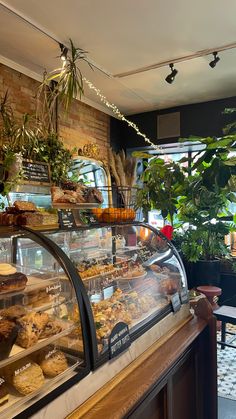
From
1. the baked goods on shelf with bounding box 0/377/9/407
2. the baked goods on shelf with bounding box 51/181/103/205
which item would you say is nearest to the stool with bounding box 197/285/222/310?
the baked goods on shelf with bounding box 51/181/103/205

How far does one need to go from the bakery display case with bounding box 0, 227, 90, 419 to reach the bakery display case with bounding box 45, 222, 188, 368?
0.10 m

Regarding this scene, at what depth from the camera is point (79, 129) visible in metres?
4.40

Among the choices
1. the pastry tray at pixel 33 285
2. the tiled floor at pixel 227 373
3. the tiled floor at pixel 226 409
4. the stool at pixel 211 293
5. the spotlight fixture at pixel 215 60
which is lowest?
the tiled floor at pixel 227 373

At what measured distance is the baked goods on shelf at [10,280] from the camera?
1223 millimetres

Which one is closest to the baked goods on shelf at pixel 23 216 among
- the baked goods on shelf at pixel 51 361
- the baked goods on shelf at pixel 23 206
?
the baked goods on shelf at pixel 23 206

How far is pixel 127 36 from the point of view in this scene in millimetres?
2963

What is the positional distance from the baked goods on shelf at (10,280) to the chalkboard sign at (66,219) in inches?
15.7

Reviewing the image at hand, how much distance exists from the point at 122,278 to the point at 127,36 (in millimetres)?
2269

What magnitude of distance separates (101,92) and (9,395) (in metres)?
3.94

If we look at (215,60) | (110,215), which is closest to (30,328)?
(110,215)

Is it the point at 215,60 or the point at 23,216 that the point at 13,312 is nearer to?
the point at 23,216

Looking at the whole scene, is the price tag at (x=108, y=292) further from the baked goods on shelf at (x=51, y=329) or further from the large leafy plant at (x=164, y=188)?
the large leafy plant at (x=164, y=188)

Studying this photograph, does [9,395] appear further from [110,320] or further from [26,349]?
[110,320]

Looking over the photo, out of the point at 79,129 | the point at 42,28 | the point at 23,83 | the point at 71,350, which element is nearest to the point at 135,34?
the point at 42,28
